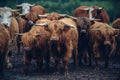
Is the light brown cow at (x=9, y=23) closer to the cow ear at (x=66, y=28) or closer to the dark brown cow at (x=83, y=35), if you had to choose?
the cow ear at (x=66, y=28)

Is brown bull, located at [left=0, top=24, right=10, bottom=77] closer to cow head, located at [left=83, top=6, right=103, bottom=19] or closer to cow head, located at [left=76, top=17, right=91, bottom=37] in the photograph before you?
cow head, located at [left=76, top=17, right=91, bottom=37]

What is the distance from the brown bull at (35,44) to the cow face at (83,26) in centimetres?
134

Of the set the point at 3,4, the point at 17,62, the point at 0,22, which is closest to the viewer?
the point at 0,22

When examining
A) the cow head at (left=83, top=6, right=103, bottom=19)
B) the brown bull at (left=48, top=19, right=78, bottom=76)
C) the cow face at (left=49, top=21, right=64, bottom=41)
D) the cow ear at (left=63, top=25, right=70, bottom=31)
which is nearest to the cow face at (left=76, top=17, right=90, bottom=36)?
the brown bull at (left=48, top=19, right=78, bottom=76)

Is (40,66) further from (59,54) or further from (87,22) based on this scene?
(87,22)

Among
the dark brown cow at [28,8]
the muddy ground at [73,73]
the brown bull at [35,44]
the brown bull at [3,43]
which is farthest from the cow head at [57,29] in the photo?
the dark brown cow at [28,8]

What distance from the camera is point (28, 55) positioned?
10.9 meters

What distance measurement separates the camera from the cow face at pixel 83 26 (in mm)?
11916

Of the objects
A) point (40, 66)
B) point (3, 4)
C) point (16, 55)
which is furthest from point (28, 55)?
point (3, 4)

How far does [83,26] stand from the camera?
39.6 ft

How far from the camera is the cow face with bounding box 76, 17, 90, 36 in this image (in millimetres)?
11916

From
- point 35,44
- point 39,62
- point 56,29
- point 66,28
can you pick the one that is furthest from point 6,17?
point 66,28

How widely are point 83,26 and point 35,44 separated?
2.00 metres

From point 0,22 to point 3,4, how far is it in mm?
9543
